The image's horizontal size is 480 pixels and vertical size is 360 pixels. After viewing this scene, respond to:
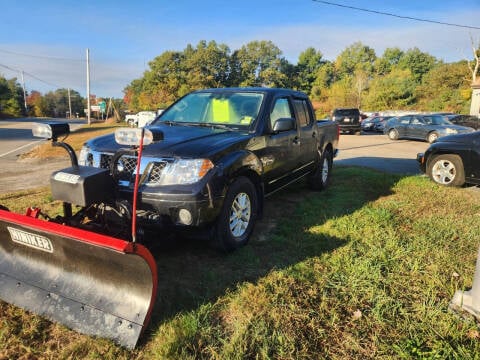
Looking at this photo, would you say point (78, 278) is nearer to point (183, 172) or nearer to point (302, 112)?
point (183, 172)

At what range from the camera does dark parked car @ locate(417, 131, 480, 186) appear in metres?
6.66

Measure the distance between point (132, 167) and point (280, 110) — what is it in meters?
2.37

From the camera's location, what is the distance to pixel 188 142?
11.2 ft

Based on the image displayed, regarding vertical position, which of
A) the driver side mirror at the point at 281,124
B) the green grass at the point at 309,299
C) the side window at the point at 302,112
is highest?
the side window at the point at 302,112

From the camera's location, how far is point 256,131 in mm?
4066

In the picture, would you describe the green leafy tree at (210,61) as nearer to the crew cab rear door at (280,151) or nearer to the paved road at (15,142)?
the paved road at (15,142)

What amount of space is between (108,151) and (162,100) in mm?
49189

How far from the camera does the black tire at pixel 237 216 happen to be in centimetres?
334

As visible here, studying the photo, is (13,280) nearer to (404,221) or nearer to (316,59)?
(404,221)

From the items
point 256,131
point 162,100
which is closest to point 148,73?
point 162,100

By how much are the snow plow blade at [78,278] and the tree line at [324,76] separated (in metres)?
43.9

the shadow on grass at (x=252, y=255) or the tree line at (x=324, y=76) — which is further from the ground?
the tree line at (x=324, y=76)

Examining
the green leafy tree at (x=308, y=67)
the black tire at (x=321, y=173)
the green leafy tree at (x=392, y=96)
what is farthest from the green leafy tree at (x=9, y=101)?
the black tire at (x=321, y=173)

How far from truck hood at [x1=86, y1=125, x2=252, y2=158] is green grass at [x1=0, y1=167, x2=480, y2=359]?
1.12m
